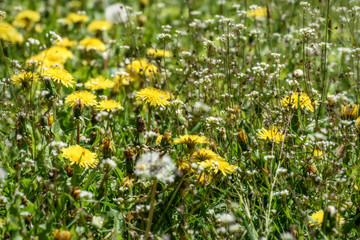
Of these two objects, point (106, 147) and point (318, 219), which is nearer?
point (318, 219)

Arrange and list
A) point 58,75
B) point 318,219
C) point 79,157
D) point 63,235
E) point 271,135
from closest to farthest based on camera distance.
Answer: point 63,235
point 318,219
point 79,157
point 271,135
point 58,75

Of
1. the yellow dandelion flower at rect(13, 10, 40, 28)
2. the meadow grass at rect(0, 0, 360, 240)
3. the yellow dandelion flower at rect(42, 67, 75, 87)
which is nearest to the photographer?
the meadow grass at rect(0, 0, 360, 240)

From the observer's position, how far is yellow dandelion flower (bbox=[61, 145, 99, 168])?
1817 mm

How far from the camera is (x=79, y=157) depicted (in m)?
1.84

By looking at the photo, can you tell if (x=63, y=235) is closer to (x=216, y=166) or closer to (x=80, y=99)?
(x=216, y=166)

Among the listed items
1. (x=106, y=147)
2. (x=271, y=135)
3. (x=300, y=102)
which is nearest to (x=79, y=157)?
(x=106, y=147)

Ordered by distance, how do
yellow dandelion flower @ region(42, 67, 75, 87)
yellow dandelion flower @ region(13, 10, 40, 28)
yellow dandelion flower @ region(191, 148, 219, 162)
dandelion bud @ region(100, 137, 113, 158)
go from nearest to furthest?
yellow dandelion flower @ region(191, 148, 219, 162), dandelion bud @ region(100, 137, 113, 158), yellow dandelion flower @ region(42, 67, 75, 87), yellow dandelion flower @ region(13, 10, 40, 28)

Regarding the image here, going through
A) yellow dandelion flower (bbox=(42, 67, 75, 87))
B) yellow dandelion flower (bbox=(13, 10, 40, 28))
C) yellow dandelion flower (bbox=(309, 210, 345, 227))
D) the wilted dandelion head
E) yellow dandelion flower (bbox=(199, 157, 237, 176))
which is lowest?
yellow dandelion flower (bbox=(309, 210, 345, 227))

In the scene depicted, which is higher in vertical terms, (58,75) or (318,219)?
(58,75)

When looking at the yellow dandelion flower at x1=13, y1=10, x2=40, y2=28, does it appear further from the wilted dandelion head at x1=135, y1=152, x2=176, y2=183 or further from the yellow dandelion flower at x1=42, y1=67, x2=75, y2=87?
the wilted dandelion head at x1=135, y1=152, x2=176, y2=183

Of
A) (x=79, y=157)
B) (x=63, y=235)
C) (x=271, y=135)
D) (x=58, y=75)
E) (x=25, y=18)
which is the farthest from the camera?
(x=25, y=18)

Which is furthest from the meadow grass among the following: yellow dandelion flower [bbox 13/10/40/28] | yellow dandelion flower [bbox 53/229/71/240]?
yellow dandelion flower [bbox 13/10/40/28]

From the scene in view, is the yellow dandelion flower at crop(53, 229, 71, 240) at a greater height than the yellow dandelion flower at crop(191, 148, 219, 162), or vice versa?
the yellow dandelion flower at crop(191, 148, 219, 162)

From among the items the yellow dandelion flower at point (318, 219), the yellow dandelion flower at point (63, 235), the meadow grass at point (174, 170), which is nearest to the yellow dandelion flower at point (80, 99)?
the meadow grass at point (174, 170)
